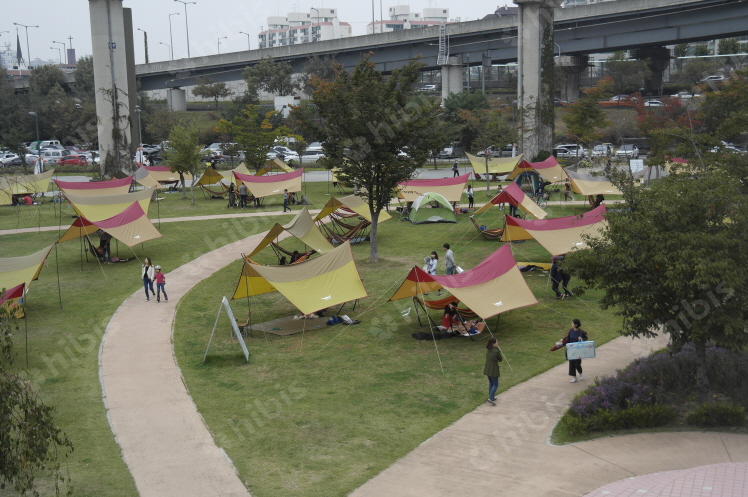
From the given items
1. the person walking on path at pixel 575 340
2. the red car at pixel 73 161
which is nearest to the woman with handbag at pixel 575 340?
the person walking on path at pixel 575 340

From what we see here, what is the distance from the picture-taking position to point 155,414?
13.0 m

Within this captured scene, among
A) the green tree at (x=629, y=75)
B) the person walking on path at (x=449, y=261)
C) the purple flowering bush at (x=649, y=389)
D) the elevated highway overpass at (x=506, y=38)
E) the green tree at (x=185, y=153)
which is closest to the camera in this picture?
the purple flowering bush at (x=649, y=389)

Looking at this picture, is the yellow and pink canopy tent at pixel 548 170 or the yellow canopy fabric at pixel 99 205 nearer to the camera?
the yellow canopy fabric at pixel 99 205

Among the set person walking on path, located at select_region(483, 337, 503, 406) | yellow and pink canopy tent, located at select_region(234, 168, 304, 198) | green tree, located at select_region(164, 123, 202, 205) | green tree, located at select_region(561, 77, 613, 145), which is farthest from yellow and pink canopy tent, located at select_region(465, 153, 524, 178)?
person walking on path, located at select_region(483, 337, 503, 406)

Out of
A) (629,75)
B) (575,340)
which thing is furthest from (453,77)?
(575,340)

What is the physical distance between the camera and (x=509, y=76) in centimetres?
8931

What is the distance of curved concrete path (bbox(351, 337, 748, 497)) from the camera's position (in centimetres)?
1035

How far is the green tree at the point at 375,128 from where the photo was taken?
925 inches

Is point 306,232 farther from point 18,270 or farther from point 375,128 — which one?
point 18,270

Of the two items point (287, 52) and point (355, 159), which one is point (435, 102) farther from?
point (287, 52)

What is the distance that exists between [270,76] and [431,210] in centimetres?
5468

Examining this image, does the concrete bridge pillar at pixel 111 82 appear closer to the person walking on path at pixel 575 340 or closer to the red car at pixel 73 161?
the red car at pixel 73 161

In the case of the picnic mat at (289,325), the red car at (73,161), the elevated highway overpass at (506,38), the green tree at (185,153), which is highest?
the elevated highway overpass at (506,38)

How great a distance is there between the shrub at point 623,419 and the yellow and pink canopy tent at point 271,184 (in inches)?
998
